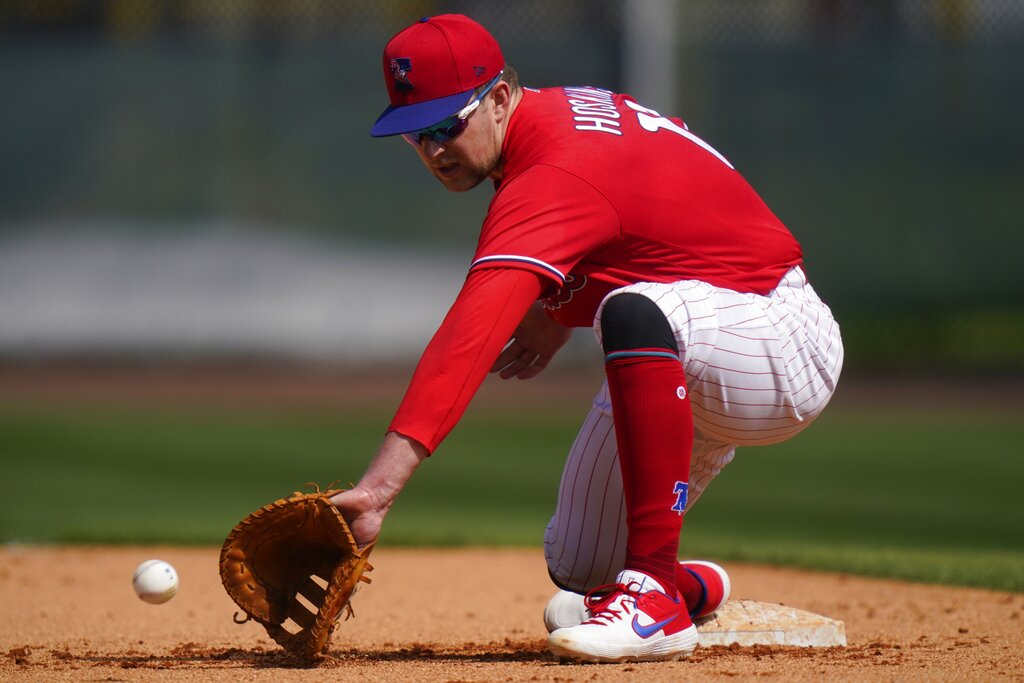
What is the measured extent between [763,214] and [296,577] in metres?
1.24

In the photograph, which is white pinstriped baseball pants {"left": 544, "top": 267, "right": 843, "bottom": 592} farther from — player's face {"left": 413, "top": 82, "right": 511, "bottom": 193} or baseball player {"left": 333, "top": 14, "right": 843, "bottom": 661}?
player's face {"left": 413, "top": 82, "right": 511, "bottom": 193}

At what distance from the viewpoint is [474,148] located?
8.70 feet

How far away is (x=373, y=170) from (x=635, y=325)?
829cm

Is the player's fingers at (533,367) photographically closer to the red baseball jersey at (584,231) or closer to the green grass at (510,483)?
the red baseball jersey at (584,231)

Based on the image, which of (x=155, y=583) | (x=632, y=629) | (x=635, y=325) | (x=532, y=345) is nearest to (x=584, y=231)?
(x=635, y=325)

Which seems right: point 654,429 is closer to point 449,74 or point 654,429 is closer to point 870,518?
point 449,74

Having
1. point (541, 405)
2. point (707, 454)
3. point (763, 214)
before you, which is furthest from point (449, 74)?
point (541, 405)

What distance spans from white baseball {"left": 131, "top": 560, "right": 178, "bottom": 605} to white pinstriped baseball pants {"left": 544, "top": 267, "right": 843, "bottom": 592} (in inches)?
34.0

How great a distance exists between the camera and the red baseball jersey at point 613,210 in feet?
8.22

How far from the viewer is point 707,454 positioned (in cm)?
295

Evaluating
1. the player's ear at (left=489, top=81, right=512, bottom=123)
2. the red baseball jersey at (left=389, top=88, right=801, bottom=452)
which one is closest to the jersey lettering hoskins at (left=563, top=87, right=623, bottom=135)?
the red baseball jersey at (left=389, top=88, right=801, bottom=452)

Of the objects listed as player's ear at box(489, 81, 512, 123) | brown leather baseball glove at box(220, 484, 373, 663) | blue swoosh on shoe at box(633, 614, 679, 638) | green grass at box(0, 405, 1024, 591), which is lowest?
green grass at box(0, 405, 1024, 591)

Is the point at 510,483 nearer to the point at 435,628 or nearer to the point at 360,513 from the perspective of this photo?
the point at 435,628

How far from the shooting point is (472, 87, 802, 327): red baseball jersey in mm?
2506
